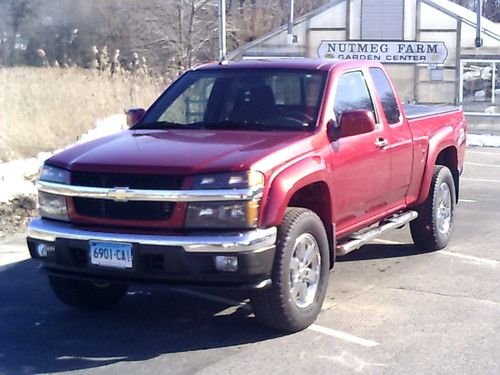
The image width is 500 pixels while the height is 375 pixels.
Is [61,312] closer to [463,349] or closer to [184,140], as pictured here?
[184,140]

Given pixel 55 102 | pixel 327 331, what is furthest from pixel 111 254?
pixel 55 102

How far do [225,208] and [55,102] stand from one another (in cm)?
1229

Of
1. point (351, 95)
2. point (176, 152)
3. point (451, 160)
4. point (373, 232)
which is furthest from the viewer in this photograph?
point (451, 160)

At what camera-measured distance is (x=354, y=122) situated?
6.79 meters

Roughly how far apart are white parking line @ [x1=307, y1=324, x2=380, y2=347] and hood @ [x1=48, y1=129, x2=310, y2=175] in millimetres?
1310

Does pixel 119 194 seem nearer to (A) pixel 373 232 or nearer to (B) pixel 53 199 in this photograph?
(B) pixel 53 199

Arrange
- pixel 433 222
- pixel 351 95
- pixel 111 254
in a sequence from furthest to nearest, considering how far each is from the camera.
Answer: pixel 433 222 < pixel 351 95 < pixel 111 254

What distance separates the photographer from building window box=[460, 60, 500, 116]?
2727cm

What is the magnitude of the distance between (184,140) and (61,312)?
1667 mm

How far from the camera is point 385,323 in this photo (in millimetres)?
6562

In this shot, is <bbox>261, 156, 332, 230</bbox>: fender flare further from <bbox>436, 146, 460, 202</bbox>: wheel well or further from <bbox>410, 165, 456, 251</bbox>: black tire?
<bbox>436, 146, 460, 202</bbox>: wheel well

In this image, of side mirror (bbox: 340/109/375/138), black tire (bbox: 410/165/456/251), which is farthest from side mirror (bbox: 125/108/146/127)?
black tire (bbox: 410/165/456/251)

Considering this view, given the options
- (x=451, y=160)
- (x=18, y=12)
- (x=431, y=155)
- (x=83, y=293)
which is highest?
(x=18, y=12)

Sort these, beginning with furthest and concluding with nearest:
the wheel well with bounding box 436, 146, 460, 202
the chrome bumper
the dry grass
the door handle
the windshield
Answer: the dry grass < the wheel well with bounding box 436, 146, 460, 202 < the door handle < the windshield < the chrome bumper
